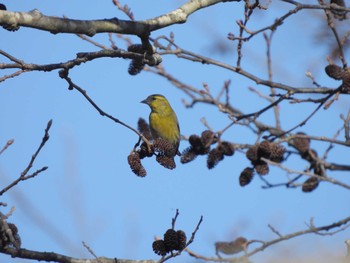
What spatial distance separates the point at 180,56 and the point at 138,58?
1717 mm

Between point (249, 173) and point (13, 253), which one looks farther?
point (249, 173)

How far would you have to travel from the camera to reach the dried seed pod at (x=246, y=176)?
13.6 ft

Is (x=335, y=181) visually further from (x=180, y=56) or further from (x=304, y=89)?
(x=180, y=56)

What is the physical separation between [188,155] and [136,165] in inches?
43.8

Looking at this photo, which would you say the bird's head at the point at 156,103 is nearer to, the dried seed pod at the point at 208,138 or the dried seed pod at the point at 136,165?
the dried seed pod at the point at 208,138

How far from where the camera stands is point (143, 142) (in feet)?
11.3

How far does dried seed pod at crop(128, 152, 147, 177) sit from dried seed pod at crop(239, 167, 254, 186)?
1.03m

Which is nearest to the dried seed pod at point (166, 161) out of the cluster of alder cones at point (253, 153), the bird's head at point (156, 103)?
Answer: the cluster of alder cones at point (253, 153)

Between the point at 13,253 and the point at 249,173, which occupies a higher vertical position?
the point at 249,173

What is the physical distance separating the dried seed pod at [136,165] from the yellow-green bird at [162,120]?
3993 millimetres

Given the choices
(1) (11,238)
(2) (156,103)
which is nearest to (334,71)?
(1) (11,238)

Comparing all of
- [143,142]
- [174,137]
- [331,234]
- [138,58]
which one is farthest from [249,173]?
[174,137]

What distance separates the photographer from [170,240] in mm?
3223

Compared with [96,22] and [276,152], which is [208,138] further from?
[96,22]
